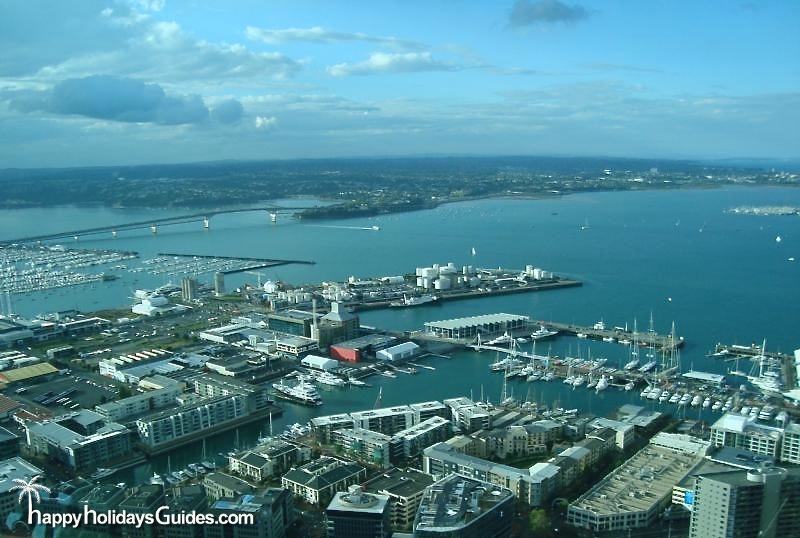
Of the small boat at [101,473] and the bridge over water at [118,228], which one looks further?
the bridge over water at [118,228]

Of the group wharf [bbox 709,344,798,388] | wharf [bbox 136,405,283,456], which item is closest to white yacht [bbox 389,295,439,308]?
wharf [bbox 709,344,798,388]

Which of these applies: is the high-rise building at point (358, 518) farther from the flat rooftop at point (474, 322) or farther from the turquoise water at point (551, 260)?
the flat rooftop at point (474, 322)

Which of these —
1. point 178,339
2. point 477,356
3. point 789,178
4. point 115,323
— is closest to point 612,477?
point 477,356

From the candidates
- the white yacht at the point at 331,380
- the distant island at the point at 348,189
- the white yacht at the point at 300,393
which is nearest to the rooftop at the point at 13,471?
the white yacht at the point at 300,393

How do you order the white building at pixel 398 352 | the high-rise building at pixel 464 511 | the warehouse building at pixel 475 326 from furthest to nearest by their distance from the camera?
the warehouse building at pixel 475 326 < the white building at pixel 398 352 < the high-rise building at pixel 464 511

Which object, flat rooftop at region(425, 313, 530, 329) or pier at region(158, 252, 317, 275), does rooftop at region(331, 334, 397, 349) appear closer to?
flat rooftop at region(425, 313, 530, 329)

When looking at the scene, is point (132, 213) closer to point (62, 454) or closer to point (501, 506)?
point (62, 454)
